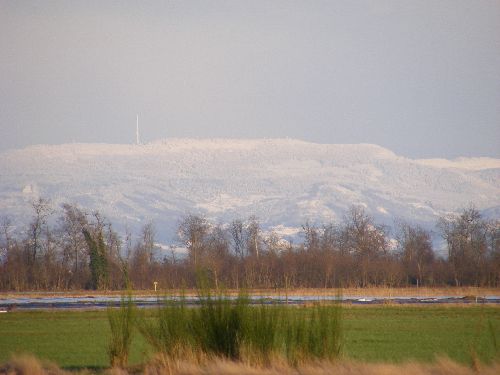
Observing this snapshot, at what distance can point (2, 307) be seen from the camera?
59.0 metres

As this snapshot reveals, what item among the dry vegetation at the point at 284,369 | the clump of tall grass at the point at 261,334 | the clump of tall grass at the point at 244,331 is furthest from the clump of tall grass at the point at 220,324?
the dry vegetation at the point at 284,369

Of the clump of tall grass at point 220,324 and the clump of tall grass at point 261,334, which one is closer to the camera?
the clump of tall grass at point 261,334

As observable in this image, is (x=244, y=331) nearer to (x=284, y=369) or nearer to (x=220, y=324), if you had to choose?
(x=220, y=324)

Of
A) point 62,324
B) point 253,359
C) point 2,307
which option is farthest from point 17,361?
point 2,307

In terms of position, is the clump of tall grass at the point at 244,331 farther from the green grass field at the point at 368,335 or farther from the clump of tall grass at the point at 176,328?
the green grass field at the point at 368,335

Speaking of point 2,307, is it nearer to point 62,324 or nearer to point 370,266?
point 62,324

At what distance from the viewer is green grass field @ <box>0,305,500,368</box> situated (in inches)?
1136

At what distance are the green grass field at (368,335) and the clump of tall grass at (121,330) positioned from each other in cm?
61

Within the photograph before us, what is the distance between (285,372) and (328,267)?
7138 centimetres

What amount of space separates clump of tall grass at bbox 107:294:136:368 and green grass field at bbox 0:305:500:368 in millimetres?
606

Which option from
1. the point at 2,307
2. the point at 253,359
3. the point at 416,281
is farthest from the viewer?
the point at 416,281

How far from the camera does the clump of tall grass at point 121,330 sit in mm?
24500

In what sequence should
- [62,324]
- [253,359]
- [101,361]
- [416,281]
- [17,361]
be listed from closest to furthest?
[253,359], [17,361], [101,361], [62,324], [416,281]

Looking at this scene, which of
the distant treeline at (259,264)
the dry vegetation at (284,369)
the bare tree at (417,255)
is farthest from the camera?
the bare tree at (417,255)
